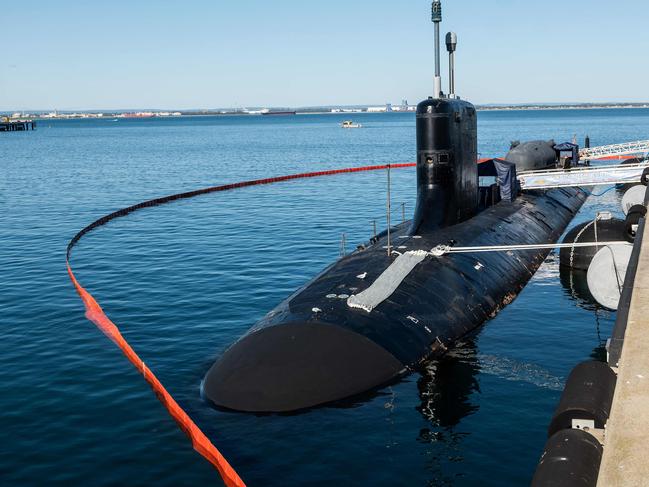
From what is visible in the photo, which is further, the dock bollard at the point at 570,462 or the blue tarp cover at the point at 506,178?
the blue tarp cover at the point at 506,178

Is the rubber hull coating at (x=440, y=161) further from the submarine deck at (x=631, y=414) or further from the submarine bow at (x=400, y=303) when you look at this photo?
the submarine deck at (x=631, y=414)

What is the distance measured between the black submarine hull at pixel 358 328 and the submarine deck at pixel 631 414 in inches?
243

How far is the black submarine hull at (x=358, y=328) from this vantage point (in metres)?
17.8

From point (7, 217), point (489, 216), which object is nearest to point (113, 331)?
point (489, 216)

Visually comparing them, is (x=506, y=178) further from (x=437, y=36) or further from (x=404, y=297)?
(x=404, y=297)

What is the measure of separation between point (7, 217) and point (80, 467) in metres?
45.6

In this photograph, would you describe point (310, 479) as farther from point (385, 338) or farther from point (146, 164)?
point (146, 164)

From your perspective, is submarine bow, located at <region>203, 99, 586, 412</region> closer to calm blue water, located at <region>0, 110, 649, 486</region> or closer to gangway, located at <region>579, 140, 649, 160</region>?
calm blue water, located at <region>0, 110, 649, 486</region>

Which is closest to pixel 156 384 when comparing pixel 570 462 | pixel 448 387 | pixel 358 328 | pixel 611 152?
pixel 358 328

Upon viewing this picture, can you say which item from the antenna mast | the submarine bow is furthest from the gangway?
the antenna mast

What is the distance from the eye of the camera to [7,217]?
188ft

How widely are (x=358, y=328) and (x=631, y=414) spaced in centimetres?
833

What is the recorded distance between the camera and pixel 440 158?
29.3m

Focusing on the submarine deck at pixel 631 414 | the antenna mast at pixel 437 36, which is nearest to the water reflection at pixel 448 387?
the submarine deck at pixel 631 414
